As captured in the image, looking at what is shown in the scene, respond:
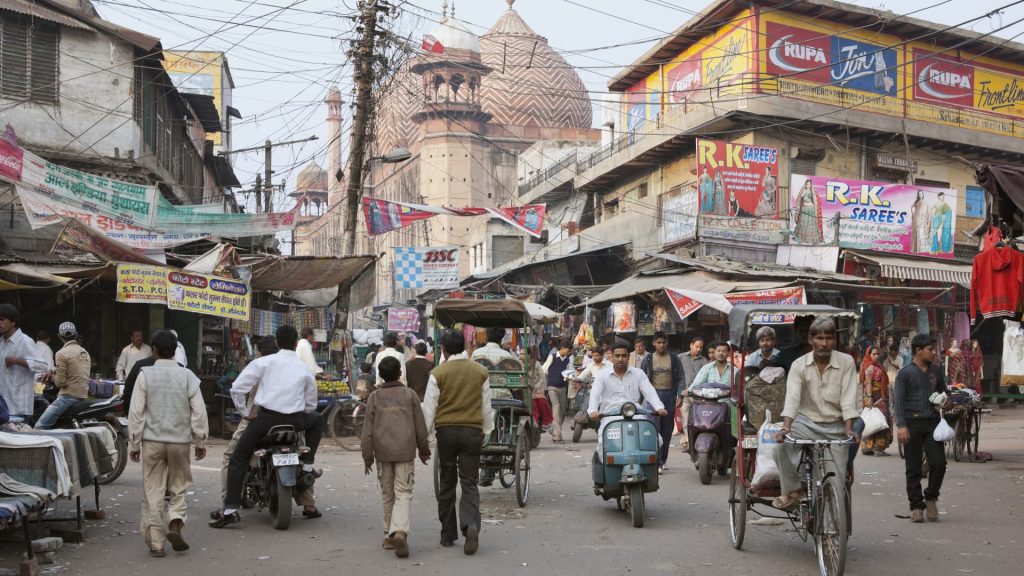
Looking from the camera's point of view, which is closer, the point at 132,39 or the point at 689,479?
the point at 689,479

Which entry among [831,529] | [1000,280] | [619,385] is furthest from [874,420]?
[831,529]

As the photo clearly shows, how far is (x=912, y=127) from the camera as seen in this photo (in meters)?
28.5

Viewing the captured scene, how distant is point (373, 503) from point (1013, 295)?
6.67 meters

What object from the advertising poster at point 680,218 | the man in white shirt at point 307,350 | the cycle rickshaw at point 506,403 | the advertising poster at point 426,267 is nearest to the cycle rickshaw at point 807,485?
the cycle rickshaw at point 506,403

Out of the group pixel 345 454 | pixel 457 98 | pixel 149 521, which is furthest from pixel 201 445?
pixel 457 98

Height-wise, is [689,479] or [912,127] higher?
[912,127]

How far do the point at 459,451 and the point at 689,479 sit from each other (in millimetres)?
4943

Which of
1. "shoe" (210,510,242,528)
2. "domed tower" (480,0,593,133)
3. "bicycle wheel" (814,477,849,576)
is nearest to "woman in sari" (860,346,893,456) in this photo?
"bicycle wheel" (814,477,849,576)

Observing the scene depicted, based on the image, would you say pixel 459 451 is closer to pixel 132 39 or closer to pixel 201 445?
pixel 201 445

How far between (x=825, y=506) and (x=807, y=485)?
335 mm

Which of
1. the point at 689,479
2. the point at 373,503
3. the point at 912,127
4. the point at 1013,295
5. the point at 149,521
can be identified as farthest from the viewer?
the point at 912,127

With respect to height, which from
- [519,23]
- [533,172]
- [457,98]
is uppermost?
[519,23]

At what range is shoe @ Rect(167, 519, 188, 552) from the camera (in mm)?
7309

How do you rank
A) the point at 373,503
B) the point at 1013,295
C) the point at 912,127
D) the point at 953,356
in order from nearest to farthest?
the point at 373,503, the point at 1013,295, the point at 953,356, the point at 912,127
